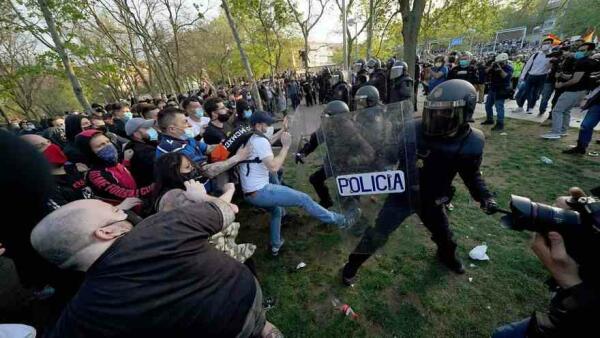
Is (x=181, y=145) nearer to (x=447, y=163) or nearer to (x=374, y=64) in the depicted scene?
(x=447, y=163)

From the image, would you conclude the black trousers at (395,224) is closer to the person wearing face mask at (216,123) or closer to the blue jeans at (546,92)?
the person wearing face mask at (216,123)

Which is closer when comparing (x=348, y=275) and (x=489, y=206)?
(x=489, y=206)

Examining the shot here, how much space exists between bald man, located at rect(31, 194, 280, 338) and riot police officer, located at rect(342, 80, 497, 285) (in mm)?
1455

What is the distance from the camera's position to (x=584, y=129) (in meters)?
4.51

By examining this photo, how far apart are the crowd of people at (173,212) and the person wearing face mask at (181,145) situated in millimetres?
15

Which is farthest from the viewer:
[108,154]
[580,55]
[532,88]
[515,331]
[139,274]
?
[532,88]

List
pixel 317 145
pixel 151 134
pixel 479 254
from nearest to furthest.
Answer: pixel 479 254
pixel 151 134
pixel 317 145

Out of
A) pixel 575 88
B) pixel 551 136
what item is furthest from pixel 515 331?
pixel 551 136

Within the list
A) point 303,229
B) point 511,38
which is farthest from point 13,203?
point 511,38

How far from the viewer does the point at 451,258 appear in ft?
8.57

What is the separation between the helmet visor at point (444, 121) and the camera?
2100 millimetres

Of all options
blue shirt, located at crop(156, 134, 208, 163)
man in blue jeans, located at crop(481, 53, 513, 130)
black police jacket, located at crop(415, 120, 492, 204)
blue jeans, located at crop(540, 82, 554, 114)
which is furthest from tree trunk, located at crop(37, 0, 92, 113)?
blue jeans, located at crop(540, 82, 554, 114)

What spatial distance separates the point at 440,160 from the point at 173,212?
2.05 m

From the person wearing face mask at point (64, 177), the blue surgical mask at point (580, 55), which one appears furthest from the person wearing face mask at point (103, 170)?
the blue surgical mask at point (580, 55)
